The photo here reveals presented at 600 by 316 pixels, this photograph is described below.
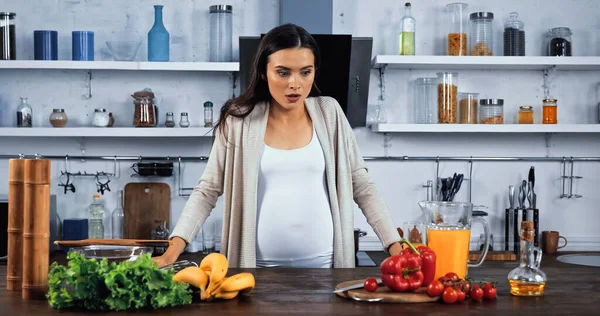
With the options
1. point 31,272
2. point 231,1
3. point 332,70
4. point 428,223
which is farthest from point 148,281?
point 231,1

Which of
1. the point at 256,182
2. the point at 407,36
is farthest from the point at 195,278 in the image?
the point at 407,36

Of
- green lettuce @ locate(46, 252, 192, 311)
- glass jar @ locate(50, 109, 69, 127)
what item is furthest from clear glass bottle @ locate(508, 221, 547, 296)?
glass jar @ locate(50, 109, 69, 127)

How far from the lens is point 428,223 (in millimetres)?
1742

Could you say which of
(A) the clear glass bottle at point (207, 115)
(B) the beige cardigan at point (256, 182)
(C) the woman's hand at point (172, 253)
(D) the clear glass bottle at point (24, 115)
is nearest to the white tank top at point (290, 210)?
(B) the beige cardigan at point (256, 182)

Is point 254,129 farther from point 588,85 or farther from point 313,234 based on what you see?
point 588,85

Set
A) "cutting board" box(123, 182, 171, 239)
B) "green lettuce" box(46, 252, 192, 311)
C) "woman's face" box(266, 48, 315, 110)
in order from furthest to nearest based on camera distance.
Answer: "cutting board" box(123, 182, 171, 239) < "woman's face" box(266, 48, 315, 110) < "green lettuce" box(46, 252, 192, 311)

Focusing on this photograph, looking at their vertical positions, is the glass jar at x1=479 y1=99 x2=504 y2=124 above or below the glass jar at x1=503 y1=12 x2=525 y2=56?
below

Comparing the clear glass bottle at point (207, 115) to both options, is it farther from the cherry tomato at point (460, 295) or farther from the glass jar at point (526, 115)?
the cherry tomato at point (460, 295)

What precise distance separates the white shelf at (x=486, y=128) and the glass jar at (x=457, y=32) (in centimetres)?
38

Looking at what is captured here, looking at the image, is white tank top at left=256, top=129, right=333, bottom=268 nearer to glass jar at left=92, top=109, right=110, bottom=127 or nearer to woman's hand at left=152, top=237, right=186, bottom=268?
woman's hand at left=152, top=237, right=186, bottom=268

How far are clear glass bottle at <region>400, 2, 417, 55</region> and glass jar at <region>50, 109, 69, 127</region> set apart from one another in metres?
1.74

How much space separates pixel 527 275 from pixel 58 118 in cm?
278

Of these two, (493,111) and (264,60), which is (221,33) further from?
(264,60)

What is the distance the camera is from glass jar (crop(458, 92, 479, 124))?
149 inches
